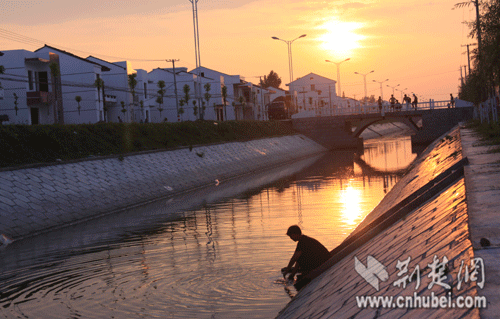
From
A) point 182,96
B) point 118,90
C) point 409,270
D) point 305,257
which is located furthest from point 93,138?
point 182,96

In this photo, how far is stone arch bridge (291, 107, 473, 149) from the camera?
71875 millimetres

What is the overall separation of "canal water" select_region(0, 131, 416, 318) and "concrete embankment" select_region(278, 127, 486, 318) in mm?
1549

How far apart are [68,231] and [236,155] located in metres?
26.0

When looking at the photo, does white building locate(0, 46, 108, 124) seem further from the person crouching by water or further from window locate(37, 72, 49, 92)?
the person crouching by water

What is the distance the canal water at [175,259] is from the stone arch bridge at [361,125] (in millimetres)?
48944

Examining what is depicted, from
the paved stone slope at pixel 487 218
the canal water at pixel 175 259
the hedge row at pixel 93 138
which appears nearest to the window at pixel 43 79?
the hedge row at pixel 93 138

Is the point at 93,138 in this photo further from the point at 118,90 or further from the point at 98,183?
the point at 118,90

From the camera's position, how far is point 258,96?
122m

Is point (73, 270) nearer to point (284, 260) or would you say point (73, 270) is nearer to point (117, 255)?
point (117, 255)

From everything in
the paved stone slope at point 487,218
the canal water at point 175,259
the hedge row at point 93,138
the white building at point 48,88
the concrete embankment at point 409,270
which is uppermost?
the white building at point 48,88

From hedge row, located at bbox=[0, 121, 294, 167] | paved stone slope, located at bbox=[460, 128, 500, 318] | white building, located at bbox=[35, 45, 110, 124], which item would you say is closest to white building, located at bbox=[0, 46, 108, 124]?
white building, located at bbox=[35, 45, 110, 124]

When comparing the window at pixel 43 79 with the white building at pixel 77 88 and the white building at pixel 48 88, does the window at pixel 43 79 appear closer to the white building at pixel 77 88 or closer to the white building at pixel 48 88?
the white building at pixel 48 88

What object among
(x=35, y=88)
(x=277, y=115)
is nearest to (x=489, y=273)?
(x=35, y=88)

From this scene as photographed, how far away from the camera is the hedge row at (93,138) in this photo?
25811 mm
